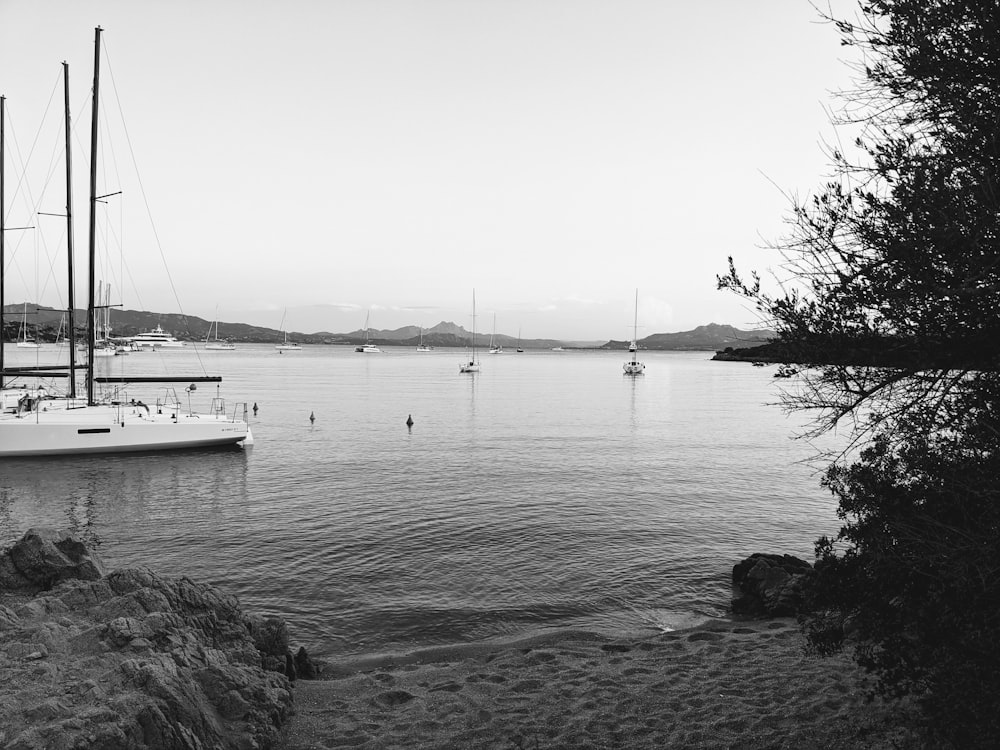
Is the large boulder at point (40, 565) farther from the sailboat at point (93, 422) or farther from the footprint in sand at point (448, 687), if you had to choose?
the sailboat at point (93, 422)

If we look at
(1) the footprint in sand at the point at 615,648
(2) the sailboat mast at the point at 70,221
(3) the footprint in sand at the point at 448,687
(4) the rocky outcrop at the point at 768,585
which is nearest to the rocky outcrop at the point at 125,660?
(3) the footprint in sand at the point at 448,687

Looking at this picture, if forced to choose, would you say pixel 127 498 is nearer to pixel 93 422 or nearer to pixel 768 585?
pixel 93 422

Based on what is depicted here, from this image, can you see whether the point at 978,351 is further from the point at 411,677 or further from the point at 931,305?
the point at 411,677

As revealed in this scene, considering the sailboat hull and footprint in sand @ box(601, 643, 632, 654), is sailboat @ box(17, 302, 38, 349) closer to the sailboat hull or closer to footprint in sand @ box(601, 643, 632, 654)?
the sailboat hull

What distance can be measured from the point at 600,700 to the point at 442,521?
11.1m

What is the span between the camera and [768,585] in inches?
499

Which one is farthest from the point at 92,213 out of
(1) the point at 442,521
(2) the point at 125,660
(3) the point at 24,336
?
(3) the point at 24,336

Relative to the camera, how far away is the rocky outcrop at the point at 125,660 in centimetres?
545

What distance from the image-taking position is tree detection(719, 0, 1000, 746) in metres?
5.10

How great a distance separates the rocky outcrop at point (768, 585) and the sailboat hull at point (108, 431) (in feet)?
79.7

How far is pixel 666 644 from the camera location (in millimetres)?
10297

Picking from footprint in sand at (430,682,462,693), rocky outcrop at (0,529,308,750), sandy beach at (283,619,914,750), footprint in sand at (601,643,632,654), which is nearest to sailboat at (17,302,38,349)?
rocky outcrop at (0,529,308,750)

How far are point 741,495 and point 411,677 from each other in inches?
682

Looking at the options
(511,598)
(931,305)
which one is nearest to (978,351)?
(931,305)
